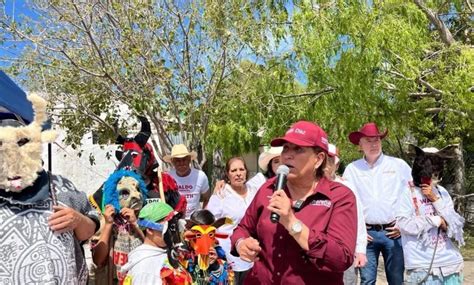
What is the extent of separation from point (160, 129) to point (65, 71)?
183 centimetres

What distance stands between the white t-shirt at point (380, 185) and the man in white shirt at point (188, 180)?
1.60m

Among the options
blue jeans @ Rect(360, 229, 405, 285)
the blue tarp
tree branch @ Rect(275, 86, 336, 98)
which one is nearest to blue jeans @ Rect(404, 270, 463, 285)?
blue jeans @ Rect(360, 229, 405, 285)

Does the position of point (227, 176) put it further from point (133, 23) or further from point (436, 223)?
point (133, 23)

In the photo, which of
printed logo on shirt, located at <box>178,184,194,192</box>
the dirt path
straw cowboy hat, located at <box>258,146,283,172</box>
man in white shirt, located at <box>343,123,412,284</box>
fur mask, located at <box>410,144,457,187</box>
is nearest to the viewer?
fur mask, located at <box>410,144,457,187</box>

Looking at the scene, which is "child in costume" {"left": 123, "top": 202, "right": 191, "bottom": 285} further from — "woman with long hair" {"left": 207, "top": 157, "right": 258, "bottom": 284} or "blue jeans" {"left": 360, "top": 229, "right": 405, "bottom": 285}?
"blue jeans" {"left": 360, "top": 229, "right": 405, "bottom": 285}

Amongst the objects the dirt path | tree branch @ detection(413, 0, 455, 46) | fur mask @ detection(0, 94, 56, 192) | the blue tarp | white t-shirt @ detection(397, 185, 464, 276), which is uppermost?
tree branch @ detection(413, 0, 455, 46)

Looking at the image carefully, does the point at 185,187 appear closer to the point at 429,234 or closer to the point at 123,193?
the point at 123,193

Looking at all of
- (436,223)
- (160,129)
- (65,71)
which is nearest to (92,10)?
(65,71)

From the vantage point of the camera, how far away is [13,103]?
302cm

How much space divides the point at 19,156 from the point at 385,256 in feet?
12.9

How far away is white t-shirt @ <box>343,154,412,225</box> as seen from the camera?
5.31 m

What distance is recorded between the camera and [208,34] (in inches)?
319

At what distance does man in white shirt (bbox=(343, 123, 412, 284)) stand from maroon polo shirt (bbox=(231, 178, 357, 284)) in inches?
99.1

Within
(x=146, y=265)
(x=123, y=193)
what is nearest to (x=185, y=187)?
(x=123, y=193)
